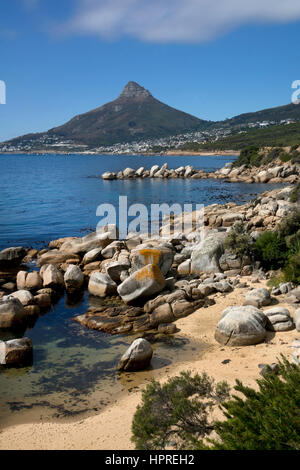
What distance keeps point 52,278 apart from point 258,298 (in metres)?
9.20

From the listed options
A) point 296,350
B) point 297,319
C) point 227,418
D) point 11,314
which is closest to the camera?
point 227,418

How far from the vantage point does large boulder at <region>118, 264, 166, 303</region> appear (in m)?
15.4

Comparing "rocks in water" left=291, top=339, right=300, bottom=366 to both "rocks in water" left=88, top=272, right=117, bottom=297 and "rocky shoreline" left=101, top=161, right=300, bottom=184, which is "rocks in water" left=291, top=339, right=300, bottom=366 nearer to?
"rocks in water" left=88, top=272, right=117, bottom=297

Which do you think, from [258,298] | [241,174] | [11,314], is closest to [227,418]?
[258,298]

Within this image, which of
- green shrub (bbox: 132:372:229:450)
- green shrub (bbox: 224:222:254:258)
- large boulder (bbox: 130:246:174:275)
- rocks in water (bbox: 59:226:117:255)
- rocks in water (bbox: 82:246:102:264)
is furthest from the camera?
rocks in water (bbox: 59:226:117:255)

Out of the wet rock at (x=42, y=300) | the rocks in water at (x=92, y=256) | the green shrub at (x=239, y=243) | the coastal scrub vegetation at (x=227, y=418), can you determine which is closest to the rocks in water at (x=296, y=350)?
the coastal scrub vegetation at (x=227, y=418)

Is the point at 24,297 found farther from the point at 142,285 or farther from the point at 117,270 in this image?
the point at 142,285

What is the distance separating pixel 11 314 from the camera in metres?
14.2

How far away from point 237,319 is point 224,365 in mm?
1696

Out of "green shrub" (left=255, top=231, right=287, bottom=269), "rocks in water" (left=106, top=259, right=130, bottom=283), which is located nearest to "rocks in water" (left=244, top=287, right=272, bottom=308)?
"green shrub" (left=255, top=231, right=287, bottom=269)

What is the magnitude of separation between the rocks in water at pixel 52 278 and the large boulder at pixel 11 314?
3309 mm

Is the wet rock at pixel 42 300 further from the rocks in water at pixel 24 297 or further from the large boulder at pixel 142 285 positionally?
the large boulder at pixel 142 285

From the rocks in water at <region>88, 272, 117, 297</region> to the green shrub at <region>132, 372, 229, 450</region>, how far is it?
9566 millimetres
